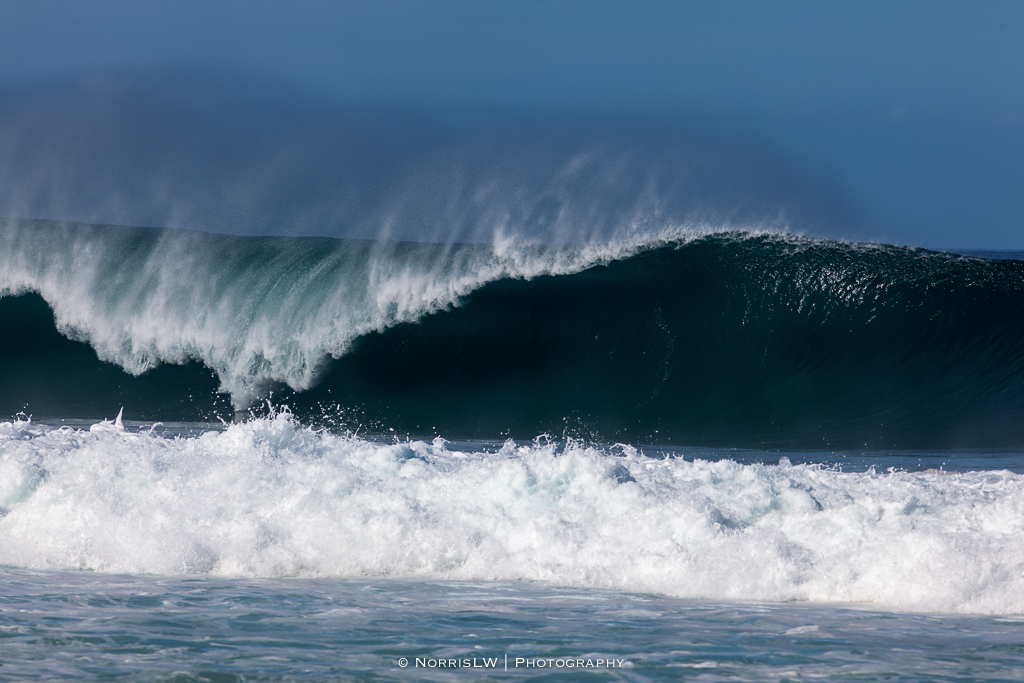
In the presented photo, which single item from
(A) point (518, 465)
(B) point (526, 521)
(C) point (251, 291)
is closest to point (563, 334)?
(C) point (251, 291)

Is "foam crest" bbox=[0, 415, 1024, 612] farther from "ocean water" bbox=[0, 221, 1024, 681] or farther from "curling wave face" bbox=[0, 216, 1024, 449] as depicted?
"curling wave face" bbox=[0, 216, 1024, 449]

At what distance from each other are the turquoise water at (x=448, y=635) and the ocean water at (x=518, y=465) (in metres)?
0.02

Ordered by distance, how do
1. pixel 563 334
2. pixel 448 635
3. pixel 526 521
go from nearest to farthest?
pixel 448 635
pixel 526 521
pixel 563 334

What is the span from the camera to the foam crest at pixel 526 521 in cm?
509

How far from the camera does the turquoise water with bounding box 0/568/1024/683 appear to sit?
3746 mm

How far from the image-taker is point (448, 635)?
4.24 metres

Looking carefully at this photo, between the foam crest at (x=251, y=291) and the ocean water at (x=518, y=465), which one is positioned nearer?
the ocean water at (x=518, y=465)

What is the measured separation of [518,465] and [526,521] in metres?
0.53

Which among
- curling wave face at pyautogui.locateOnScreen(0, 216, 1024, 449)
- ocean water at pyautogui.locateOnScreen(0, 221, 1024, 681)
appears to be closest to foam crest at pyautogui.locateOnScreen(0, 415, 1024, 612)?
ocean water at pyautogui.locateOnScreen(0, 221, 1024, 681)

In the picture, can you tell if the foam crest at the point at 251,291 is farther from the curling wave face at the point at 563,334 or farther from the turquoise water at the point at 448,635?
the turquoise water at the point at 448,635

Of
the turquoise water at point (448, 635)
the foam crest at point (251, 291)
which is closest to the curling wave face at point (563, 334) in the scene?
the foam crest at point (251, 291)

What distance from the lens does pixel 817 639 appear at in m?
4.21

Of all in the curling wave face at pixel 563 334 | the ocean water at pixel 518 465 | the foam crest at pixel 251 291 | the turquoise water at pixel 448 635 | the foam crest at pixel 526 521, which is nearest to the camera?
the turquoise water at pixel 448 635

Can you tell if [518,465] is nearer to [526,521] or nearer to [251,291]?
[526,521]
